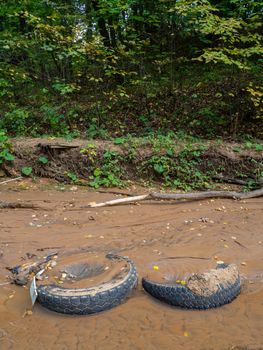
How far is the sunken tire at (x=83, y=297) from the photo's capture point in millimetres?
3020

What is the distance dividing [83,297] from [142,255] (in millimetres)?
1414

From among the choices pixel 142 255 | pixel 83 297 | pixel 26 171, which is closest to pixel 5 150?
pixel 26 171

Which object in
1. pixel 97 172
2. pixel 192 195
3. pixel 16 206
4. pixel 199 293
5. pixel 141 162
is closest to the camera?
pixel 199 293

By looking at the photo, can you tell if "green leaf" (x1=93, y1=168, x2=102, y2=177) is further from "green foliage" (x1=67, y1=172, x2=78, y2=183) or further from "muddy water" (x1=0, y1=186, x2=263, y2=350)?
"muddy water" (x1=0, y1=186, x2=263, y2=350)

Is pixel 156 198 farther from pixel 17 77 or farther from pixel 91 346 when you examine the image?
pixel 17 77

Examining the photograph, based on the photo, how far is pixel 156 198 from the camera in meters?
6.80

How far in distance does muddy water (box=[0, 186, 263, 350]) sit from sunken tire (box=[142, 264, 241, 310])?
0.07m

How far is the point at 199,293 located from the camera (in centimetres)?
314

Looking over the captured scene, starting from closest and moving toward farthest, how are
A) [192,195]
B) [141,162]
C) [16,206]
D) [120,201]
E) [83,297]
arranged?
[83,297] < [16,206] < [120,201] < [192,195] < [141,162]

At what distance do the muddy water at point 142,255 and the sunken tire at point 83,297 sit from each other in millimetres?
71

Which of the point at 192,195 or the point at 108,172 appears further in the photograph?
the point at 108,172

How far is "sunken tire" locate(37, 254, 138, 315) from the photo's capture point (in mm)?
3020

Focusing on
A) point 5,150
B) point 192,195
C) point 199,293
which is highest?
point 5,150

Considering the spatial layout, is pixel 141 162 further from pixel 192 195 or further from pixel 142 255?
pixel 142 255
